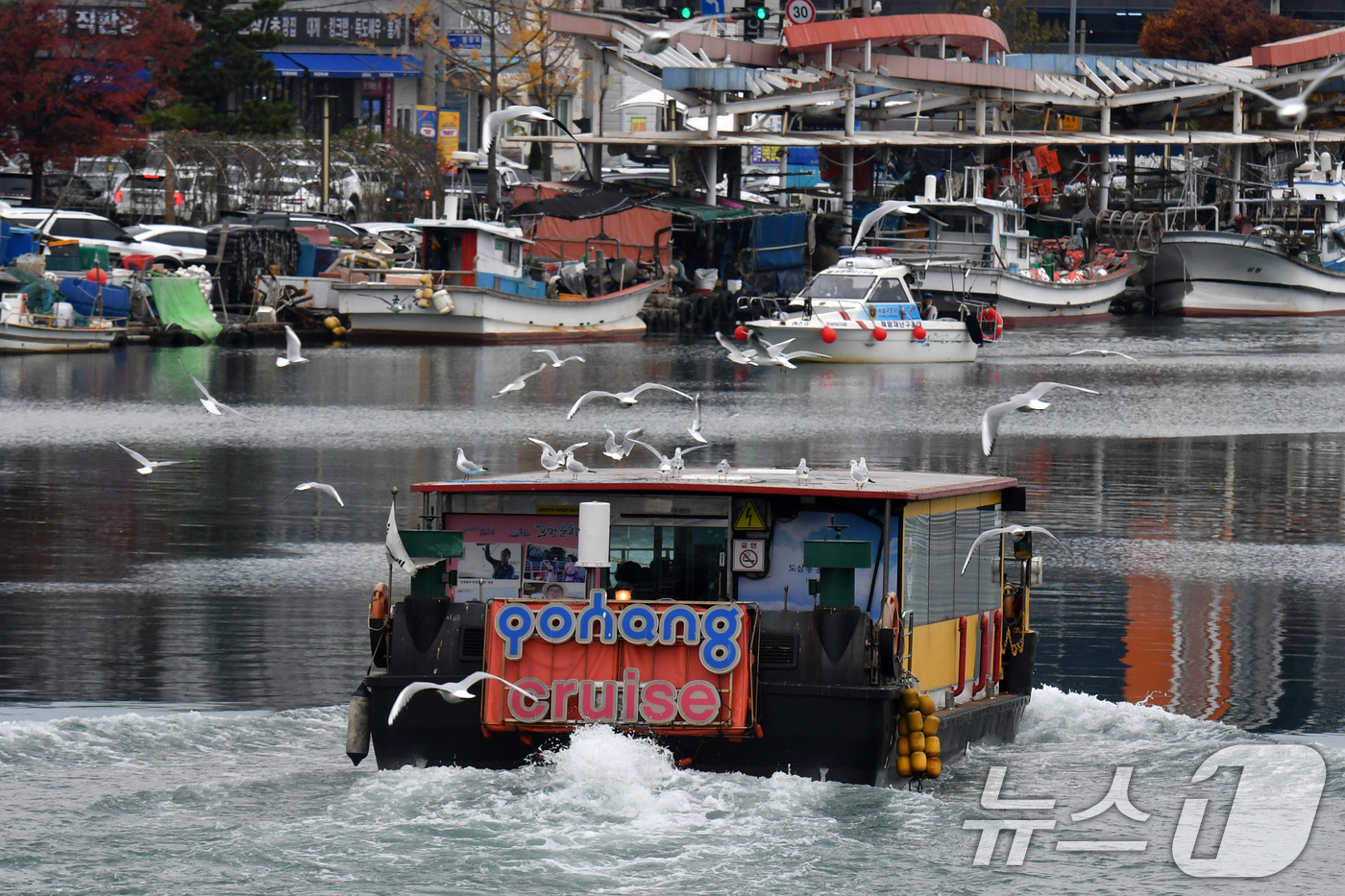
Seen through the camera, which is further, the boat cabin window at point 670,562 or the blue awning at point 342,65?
the blue awning at point 342,65

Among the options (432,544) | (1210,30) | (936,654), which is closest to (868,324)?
(936,654)

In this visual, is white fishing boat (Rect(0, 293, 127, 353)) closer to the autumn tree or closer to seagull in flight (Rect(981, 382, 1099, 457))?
seagull in flight (Rect(981, 382, 1099, 457))

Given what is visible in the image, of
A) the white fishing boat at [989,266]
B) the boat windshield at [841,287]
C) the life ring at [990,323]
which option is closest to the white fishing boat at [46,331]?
the boat windshield at [841,287]

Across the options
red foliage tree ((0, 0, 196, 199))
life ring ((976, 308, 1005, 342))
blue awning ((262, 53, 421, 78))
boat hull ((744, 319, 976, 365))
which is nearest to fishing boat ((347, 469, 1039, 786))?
boat hull ((744, 319, 976, 365))

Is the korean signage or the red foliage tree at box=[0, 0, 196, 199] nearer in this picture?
the red foliage tree at box=[0, 0, 196, 199]

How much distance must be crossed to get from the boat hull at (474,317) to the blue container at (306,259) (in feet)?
6.54

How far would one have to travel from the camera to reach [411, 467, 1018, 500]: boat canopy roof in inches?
478

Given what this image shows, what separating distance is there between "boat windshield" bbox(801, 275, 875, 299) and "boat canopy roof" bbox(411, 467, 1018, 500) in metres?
33.9

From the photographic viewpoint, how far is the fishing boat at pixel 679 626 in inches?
456

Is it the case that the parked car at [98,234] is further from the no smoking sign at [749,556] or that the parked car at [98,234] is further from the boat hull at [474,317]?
the no smoking sign at [749,556]

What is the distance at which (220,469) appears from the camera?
90.5 ft

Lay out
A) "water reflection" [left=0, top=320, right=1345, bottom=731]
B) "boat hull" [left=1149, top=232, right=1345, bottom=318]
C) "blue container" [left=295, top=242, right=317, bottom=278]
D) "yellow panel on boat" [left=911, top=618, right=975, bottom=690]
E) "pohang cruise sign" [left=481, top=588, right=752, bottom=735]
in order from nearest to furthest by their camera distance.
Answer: "pohang cruise sign" [left=481, top=588, right=752, bottom=735] < "yellow panel on boat" [left=911, top=618, right=975, bottom=690] < "water reflection" [left=0, top=320, right=1345, bottom=731] < "blue container" [left=295, top=242, right=317, bottom=278] < "boat hull" [left=1149, top=232, right=1345, bottom=318]

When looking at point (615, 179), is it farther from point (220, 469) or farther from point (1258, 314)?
point (220, 469)

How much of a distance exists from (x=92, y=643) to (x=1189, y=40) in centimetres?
7748
